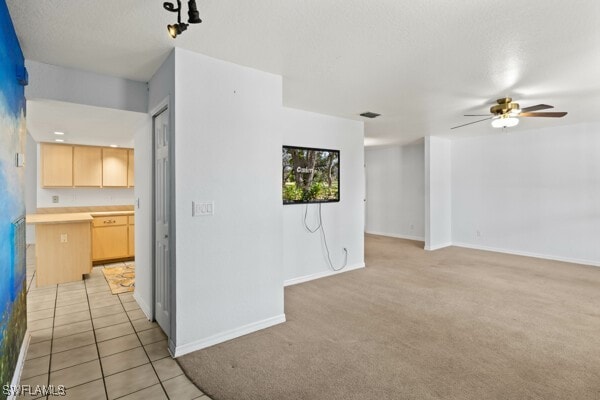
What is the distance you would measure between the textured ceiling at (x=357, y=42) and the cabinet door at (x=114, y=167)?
135 inches

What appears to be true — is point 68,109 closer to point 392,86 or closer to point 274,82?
point 274,82

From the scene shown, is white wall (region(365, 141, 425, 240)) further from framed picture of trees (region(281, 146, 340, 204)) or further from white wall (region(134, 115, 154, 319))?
white wall (region(134, 115, 154, 319))

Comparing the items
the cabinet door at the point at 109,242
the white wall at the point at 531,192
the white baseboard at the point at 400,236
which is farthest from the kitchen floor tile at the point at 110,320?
the white wall at the point at 531,192

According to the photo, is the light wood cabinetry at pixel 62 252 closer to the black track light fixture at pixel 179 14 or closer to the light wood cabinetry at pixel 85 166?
the light wood cabinetry at pixel 85 166

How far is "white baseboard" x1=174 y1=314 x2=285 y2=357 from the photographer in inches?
98.1

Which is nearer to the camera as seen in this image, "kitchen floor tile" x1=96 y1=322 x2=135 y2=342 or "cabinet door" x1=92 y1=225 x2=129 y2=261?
"kitchen floor tile" x1=96 y1=322 x2=135 y2=342

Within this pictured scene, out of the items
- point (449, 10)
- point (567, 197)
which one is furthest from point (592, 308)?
point (449, 10)

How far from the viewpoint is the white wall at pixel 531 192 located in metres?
5.33

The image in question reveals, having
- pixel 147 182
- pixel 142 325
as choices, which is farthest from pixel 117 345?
pixel 147 182

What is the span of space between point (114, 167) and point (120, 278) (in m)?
2.43

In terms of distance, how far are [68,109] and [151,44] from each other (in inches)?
53.4

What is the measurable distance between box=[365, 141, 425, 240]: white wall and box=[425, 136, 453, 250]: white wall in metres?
0.65
